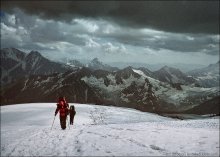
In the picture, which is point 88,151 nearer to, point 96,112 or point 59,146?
point 59,146

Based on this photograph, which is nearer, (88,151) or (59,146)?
(88,151)

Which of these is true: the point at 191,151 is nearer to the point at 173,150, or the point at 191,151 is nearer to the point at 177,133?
the point at 173,150

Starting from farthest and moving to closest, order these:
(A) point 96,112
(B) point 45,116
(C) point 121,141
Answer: (A) point 96,112
(B) point 45,116
(C) point 121,141

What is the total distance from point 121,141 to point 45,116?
79.0 ft

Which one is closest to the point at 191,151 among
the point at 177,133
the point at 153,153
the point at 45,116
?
the point at 153,153

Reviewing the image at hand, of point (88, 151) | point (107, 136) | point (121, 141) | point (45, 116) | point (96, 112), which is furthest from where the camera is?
point (96, 112)

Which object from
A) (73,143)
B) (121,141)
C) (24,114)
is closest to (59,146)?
(73,143)

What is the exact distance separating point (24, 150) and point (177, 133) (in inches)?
347

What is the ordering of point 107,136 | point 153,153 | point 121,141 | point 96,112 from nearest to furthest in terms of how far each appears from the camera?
point 153,153 → point 121,141 → point 107,136 → point 96,112

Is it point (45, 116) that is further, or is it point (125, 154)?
point (45, 116)

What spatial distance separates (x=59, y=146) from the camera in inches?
655

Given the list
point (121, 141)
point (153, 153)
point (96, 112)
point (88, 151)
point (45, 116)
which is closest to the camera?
point (153, 153)

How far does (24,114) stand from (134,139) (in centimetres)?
2690

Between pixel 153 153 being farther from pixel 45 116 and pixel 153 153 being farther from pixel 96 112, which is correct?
pixel 96 112
